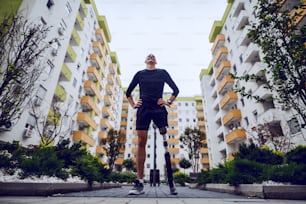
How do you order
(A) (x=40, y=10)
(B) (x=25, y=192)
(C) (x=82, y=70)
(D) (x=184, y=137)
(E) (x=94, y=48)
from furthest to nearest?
(E) (x=94, y=48), (C) (x=82, y=70), (D) (x=184, y=137), (A) (x=40, y=10), (B) (x=25, y=192)

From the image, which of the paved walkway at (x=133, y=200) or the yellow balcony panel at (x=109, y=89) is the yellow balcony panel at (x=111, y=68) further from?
the paved walkway at (x=133, y=200)

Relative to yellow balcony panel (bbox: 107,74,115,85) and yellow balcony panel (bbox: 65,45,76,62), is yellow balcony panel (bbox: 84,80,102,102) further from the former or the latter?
yellow balcony panel (bbox: 107,74,115,85)

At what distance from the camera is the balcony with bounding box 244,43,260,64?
19.0 metres

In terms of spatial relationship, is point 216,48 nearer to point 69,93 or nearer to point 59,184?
point 69,93

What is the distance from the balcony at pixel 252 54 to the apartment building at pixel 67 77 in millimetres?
18839

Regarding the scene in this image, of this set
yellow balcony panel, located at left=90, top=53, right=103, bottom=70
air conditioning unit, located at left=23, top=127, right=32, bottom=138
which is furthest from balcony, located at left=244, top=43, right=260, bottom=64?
air conditioning unit, located at left=23, top=127, right=32, bottom=138

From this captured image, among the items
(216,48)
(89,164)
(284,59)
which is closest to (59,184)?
(89,164)

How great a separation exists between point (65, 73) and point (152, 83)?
57.9 feet

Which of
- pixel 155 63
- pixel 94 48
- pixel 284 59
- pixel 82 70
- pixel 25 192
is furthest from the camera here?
pixel 94 48

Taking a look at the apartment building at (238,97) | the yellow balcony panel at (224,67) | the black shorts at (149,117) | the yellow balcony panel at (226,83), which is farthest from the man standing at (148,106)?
the yellow balcony panel at (224,67)

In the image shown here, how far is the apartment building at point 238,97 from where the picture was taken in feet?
50.2

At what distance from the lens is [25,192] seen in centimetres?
306

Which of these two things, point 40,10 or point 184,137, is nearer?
point 40,10

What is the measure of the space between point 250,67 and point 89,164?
21.0 meters
